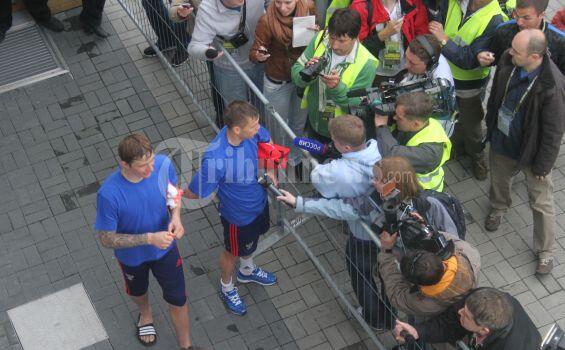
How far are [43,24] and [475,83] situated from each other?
4.87 m

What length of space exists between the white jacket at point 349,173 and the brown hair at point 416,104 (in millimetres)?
357

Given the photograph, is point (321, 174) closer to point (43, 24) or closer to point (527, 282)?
point (527, 282)

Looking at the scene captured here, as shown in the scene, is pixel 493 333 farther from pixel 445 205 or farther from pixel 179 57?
pixel 179 57

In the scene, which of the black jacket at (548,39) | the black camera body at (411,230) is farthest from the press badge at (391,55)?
the black camera body at (411,230)

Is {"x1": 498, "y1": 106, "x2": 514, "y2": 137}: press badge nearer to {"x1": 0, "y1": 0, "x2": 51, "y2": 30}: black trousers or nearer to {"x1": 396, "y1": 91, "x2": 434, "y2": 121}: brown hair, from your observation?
{"x1": 396, "y1": 91, "x2": 434, "y2": 121}: brown hair

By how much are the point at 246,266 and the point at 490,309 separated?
2476 millimetres

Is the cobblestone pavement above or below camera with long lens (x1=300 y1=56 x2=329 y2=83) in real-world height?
below

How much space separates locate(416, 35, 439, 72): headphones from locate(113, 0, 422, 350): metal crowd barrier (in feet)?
3.80

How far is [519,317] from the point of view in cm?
480

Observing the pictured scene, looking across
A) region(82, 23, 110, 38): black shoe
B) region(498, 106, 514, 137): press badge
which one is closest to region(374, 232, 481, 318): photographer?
region(498, 106, 514, 137): press badge

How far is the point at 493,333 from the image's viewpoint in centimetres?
466

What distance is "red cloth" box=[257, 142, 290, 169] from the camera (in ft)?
19.4

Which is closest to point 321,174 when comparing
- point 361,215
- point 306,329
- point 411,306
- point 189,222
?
point 361,215

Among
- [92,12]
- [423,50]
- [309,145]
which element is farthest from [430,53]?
[92,12]
